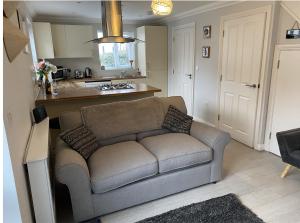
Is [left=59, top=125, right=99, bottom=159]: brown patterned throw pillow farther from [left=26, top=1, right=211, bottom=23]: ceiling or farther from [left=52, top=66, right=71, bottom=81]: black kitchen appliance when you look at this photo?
[left=52, top=66, right=71, bottom=81]: black kitchen appliance

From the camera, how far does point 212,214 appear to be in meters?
2.02

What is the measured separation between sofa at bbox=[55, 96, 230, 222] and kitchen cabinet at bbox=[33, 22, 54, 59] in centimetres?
307

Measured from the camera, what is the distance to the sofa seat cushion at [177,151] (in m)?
2.19

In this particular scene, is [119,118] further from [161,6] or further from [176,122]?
[161,6]

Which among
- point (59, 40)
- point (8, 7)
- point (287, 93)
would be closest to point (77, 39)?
point (59, 40)

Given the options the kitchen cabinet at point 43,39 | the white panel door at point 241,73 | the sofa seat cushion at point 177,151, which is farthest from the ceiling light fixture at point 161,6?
the kitchen cabinet at point 43,39

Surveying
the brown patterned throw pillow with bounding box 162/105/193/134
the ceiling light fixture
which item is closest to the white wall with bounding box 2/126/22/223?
the ceiling light fixture

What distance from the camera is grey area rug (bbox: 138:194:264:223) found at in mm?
1952

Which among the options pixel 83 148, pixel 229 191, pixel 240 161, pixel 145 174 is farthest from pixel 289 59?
pixel 83 148

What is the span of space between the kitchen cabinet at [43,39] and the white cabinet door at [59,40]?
0.56 ft

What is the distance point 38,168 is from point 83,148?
0.63 m

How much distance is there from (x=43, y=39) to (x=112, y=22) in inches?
95.0

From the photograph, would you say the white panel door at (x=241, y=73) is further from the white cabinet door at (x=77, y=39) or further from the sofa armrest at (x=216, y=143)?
the white cabinet door at (x=77, y=39)

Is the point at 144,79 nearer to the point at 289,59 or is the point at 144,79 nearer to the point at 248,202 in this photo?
the point at 289,59
